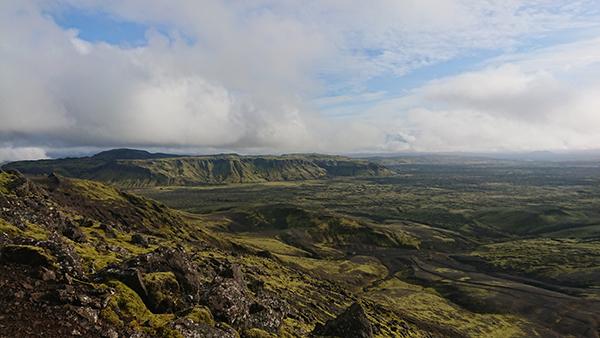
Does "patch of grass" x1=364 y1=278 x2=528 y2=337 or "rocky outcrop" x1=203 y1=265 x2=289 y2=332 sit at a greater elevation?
"rocky outcrop" x1=203 y1=265 x2=289 y2=332

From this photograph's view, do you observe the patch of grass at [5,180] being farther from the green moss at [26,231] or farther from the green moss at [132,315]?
the green moss at [132,315]

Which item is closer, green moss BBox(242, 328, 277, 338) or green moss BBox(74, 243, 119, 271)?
green moss BBox(242, 328, 277, 338)

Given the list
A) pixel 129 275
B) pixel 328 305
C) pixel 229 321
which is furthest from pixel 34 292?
pixel 328 305

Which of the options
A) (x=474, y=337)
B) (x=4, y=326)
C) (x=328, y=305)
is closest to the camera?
(x=4, y=326)

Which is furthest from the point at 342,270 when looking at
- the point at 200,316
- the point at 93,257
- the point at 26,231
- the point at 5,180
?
the point at 200,316

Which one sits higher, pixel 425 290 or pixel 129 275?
pixel 129 275

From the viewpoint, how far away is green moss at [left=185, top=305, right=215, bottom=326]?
1361 inches

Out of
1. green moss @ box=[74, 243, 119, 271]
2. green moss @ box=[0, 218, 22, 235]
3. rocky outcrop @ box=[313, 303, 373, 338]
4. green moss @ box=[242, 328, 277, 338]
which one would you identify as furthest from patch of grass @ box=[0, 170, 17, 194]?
rocky outcrop @ box=[313, 303, 373, 338]

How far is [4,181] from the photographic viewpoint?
102 m

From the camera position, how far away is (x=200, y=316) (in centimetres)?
3534

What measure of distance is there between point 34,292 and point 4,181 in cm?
9095

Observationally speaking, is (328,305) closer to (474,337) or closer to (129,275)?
(474,337)

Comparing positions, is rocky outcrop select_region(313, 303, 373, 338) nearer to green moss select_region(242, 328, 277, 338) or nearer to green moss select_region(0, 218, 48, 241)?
green moss select_region(242, 328, 277, 338)

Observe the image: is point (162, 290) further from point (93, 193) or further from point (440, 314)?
point (93, 193)
